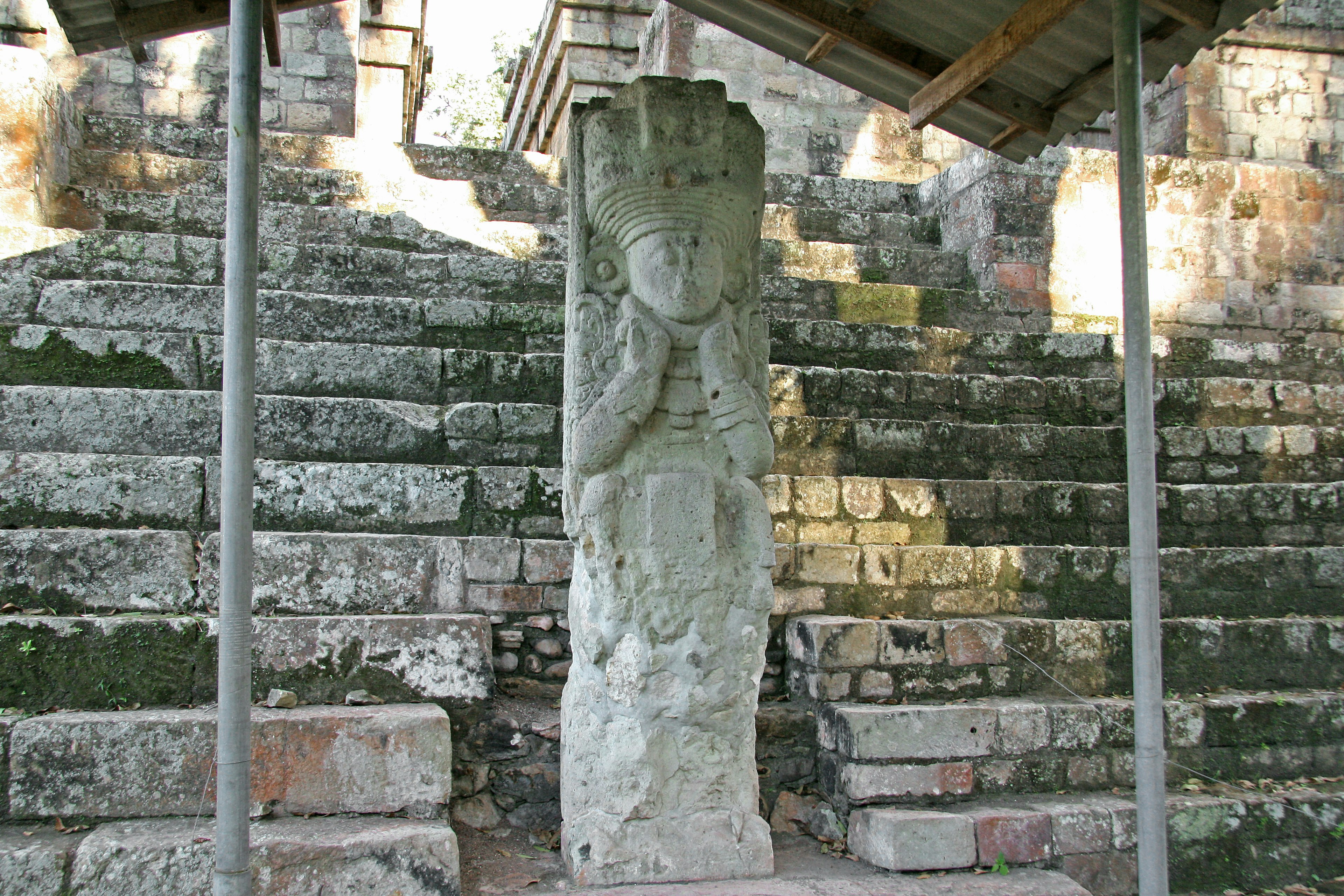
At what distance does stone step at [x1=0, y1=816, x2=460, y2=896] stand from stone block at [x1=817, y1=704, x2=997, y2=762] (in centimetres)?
144

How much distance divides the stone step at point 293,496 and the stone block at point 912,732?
1.52 metres

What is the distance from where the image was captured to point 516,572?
3.83m

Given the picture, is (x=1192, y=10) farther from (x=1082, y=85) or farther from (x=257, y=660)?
(x=257, y=660)

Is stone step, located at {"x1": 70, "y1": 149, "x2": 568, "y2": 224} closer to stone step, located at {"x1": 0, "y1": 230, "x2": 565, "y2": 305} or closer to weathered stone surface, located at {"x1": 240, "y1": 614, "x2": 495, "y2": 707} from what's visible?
stone step, located at {"x1": 0, "y1": 230, "x2": 565, "y2": 305}

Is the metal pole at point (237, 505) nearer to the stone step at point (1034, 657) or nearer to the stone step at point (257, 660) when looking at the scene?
the stone step at point (257, 660)

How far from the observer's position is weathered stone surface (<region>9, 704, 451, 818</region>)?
284 centimetres

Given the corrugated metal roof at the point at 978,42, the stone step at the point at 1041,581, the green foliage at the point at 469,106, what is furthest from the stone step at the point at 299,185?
the green foliage at the point at 469,106

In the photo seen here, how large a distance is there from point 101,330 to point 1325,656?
5.75 metres

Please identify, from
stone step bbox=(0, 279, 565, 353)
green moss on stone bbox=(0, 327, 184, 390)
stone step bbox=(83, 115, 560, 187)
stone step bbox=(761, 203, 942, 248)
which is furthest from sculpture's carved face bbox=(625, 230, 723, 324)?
stone step bbox=(83, 115, 560, 187)

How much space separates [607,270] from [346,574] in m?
1.54

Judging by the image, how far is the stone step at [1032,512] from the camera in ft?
14.5

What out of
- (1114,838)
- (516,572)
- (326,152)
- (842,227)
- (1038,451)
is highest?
(326,152)

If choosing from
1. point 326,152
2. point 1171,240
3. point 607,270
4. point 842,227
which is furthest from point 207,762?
point 1171,240

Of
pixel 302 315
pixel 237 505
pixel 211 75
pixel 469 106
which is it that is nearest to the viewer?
pixel 237 505
